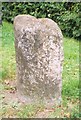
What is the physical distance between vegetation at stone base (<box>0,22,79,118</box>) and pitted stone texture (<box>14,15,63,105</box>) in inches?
8.9

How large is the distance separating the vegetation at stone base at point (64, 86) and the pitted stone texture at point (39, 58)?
0.74 feet

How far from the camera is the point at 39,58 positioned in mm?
4855

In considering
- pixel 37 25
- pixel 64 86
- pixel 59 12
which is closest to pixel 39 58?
pixel 37 25

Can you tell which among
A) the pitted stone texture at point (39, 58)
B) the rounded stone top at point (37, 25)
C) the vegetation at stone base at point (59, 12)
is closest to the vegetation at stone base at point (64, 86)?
the pitted stone texture at point (39, 58)

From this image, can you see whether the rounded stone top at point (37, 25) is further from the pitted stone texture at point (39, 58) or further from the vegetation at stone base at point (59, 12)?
the vegetation at stone base at point (59, 12)

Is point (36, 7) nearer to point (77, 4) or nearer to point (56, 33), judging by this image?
point (77, 4)

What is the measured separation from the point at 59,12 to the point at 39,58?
6053 mm

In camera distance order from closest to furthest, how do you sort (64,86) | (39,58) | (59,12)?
(39,58), (64,86), (59,12)

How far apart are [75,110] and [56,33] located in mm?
1111

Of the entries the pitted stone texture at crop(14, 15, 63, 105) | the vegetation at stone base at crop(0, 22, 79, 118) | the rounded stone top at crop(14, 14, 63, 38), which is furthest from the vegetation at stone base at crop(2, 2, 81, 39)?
the pitted stone texture at crop(14, 15, 63, 105)

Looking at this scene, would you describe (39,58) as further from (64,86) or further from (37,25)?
(64,86)

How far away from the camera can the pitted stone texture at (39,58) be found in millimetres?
4840

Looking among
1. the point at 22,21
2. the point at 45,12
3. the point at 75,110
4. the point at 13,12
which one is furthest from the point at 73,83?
the point at 13,12

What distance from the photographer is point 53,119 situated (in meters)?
4.63
